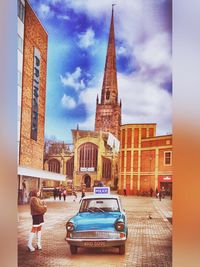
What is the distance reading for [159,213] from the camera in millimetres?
3137

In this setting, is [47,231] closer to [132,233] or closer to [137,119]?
[132,233]

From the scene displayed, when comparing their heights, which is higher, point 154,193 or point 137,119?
point 137,119

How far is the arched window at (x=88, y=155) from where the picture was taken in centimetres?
330

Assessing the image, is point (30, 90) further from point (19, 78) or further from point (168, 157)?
point (168, 157)

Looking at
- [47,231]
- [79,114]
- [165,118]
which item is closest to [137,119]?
[165,118]

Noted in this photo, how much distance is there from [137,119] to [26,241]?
117 centimetres

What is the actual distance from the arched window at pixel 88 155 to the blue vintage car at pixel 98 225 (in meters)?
0.23

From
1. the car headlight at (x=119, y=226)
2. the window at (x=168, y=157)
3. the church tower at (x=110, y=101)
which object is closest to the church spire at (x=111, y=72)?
the church tower at (x=110, y=101)

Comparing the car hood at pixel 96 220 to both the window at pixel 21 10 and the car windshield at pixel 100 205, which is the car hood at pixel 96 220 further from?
the window at pixel 21 10

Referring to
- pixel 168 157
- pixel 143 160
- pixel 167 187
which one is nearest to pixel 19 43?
pixel 143 160

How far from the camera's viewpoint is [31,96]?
11.0 feet

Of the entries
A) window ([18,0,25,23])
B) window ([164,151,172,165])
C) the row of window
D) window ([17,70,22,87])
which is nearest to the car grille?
window ([164,151,172,165])

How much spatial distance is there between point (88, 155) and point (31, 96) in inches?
23.5

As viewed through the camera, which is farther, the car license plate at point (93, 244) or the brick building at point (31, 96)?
the brick building at point (31, 96)
